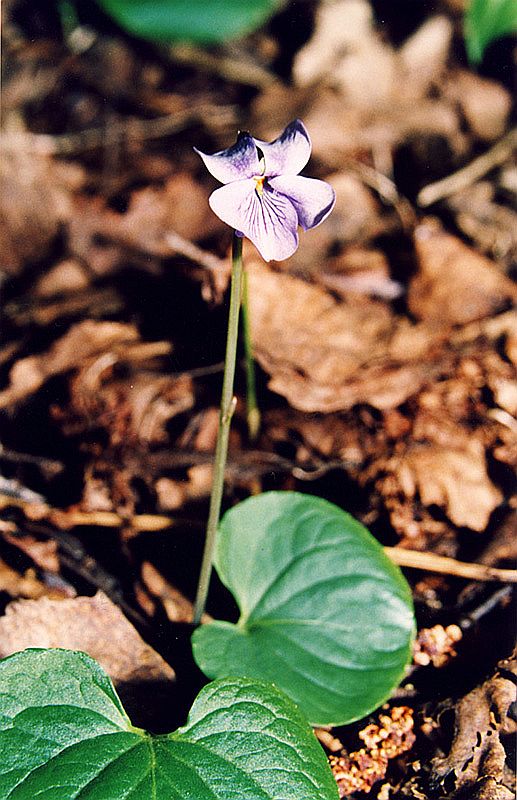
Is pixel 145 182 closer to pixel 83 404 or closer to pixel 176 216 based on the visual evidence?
pixel 176 216

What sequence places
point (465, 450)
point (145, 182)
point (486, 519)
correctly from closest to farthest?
point (486, 519) < point (465, 450) < point (145, 182)

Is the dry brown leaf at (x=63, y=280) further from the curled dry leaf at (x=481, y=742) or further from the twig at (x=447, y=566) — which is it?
the curled dry leaf at (x=481, y=742)

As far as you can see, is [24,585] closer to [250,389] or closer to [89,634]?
[89,634]

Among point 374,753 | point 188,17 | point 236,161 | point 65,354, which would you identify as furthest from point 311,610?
A: point 188,17

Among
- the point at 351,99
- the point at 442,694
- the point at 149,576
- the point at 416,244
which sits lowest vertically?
the point at 149,576

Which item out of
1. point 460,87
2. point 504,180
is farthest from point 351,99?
point 504,180

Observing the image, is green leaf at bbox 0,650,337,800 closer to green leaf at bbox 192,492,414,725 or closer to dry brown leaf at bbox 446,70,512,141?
green leaf at bbox 192,492,414,725

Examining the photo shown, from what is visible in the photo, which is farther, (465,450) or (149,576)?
(465,450)

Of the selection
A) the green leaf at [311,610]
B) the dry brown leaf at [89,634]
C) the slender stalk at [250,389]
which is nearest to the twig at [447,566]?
the green leaf at [311,610]
